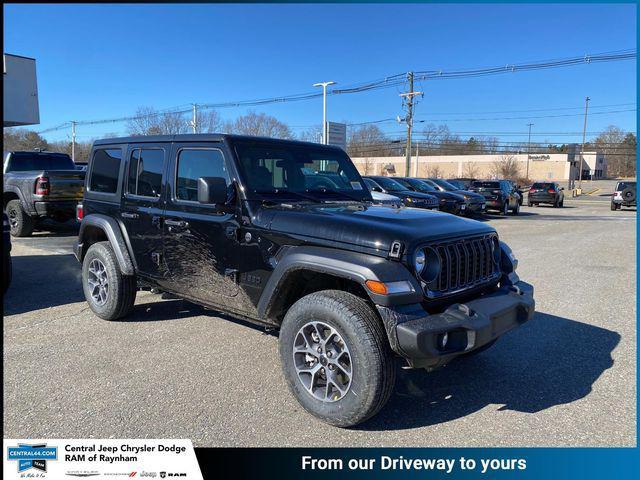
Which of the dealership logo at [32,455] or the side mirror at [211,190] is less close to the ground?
the side mirror at [211,190]

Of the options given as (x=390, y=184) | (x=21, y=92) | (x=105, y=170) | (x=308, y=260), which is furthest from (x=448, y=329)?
(x=21, y=92)

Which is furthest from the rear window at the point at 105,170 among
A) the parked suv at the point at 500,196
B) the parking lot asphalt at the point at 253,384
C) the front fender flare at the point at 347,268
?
the parked suv at the point at 500,196

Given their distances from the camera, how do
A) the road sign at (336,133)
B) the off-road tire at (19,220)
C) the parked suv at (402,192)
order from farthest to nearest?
1. the road sign at (336,133)
2. the parked suv at (402,192)
3. the off-road tire at (19,220)

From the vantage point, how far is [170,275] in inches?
177

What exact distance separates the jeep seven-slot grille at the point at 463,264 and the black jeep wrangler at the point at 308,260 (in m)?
0.01

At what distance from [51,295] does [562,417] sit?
19.5ft

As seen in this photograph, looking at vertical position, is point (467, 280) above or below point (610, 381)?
above

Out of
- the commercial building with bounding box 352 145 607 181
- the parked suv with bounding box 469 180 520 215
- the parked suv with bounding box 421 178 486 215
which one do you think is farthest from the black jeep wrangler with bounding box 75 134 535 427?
the commercial building with bounding box 352 145 607 181

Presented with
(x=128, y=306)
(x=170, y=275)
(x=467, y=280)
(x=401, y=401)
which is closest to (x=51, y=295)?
(x=128, y=306)

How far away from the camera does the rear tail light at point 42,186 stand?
34.4 ft

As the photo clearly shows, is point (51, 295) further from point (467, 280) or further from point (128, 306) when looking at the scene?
point (467, 280)

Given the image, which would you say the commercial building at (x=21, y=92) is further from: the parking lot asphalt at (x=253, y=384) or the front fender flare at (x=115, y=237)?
the front fender flare at (x=115, y=237)

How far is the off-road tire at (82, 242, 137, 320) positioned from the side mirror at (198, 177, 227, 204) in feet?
5.86

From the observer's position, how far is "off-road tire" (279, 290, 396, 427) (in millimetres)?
2992
